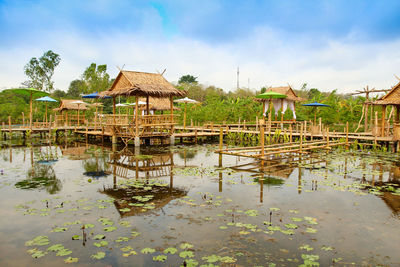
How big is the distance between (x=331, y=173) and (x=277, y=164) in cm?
204

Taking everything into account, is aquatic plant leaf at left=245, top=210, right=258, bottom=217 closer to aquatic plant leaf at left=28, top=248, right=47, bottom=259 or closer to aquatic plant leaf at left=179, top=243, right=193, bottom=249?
aquatic plant leaf at left=179, top=243, right=193, bottom=249

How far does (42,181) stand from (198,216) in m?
4.91

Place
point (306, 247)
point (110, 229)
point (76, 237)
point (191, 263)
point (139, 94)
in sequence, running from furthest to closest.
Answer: point (139, 94), point (110, 229), point (76, 237), point (306, 247), point (191, 263)

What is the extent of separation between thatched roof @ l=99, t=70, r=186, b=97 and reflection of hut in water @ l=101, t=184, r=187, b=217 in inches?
321

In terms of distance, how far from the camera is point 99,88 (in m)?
36.2

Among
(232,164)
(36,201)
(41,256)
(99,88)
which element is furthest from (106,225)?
(99,88)

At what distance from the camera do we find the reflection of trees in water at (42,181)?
752cm

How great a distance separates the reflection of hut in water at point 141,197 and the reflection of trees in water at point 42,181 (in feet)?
4.64

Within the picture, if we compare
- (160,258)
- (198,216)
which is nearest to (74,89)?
(198,216)

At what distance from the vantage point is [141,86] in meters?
14.9

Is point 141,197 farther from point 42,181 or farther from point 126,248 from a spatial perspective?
point 42,181

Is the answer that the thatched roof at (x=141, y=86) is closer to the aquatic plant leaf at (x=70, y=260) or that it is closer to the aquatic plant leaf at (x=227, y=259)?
the aquatic plant leaf at (x=70, y=260)

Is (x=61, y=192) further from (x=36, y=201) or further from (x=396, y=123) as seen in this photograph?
(x=396, y=123)

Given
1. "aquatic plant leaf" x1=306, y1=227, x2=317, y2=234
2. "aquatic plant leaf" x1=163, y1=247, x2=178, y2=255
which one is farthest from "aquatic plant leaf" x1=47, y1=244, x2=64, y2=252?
"aquatic plant leaf" x1=306, y1=227, x2=317, y2=234
